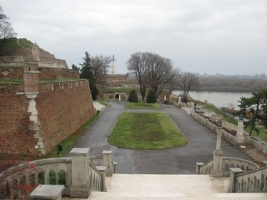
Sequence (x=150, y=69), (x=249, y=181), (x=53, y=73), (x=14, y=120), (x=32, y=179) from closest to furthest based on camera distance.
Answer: (x=32, y=179), (x=249, y=181), (x=14, y=120), (x=53, y=73), (x=150, y=69)

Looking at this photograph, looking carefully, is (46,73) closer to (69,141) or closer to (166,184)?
(69,141)

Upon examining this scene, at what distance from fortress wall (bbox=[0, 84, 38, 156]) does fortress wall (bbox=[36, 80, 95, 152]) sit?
2.95ft

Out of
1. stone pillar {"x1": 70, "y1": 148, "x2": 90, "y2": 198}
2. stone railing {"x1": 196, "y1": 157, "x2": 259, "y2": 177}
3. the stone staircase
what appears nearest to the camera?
stone pillar {"x1": 70, "y1": 148, "x2": 90, "y2": 198}

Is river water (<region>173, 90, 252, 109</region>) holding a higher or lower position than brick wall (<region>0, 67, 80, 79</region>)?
lower

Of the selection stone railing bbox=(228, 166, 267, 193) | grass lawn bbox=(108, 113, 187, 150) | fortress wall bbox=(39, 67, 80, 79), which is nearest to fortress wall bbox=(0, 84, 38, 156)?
grass lawn bbox=(108, 113, 187, 150)

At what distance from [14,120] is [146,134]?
32.0 feet

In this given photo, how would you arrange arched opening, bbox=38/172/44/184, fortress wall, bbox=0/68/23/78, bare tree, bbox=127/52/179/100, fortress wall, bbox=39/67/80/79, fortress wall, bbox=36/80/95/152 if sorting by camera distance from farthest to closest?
→ bare tree, bbox=127/52/179/100 → fortress wall, bbox=39/67/80/79 → fortress wall, bbox=0/68/23/78 → fortress wall, bbox=36/80/95/152 → arched opening, bbox=38/172/44/184

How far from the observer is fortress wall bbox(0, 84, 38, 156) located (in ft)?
40.1

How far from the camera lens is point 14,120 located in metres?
12.3

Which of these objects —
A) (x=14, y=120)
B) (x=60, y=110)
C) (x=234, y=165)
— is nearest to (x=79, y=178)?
(x=234, y=165)

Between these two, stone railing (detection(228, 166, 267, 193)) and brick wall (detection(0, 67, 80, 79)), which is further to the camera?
brick wall (detection(0, 67, 80, 79))

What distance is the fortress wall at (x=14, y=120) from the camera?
40.1ft

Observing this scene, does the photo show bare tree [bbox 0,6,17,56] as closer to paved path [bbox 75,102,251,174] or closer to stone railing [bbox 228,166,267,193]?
paved path [bbox 75,102,251,174]

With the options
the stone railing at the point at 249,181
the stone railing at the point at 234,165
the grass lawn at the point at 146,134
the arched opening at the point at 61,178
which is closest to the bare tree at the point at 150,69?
the grass lawn at the point at 146,134
